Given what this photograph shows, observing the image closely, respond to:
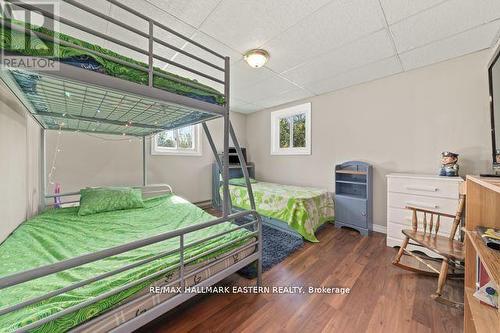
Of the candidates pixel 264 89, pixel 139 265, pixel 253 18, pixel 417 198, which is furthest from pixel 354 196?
pixel 139 265

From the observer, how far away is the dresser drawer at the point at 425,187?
2.10 meters

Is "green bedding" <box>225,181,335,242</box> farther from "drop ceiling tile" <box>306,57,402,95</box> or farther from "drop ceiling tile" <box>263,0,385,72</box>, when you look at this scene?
"drop ceiling tile" <box>263,0,385,72</box>

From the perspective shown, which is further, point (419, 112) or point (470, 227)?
point (419, 112)

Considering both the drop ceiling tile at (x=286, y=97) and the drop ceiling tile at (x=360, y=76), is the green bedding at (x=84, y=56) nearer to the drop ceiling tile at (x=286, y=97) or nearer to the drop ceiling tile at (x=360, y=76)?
the drop ceiling tile at (x=360, y=76)

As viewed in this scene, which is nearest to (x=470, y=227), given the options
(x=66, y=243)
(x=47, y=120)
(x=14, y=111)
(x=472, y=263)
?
(x=472, y=263)

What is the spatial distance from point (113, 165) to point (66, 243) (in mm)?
1977

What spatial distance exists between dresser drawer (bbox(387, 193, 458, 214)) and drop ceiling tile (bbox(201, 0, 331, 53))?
2350mm

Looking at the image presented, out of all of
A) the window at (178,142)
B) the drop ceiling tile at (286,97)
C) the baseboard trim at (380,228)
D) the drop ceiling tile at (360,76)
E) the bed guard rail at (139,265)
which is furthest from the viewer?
the window at (178,142)

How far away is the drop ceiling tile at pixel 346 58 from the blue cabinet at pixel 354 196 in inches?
58.0

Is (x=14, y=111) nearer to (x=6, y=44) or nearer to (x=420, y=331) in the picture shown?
(x=6, y=44)

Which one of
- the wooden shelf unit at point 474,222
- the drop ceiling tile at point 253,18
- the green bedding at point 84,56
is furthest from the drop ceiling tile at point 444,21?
the green bedding at point 84,56

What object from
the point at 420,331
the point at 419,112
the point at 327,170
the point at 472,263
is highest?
the point at 419,112

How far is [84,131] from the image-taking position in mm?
2844

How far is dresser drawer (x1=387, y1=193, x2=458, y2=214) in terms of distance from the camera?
2098 mm
